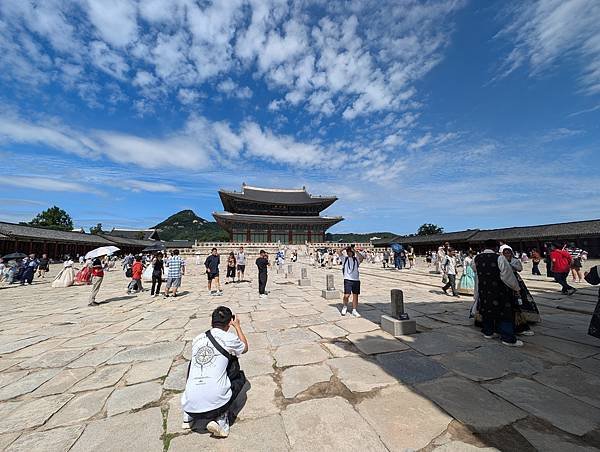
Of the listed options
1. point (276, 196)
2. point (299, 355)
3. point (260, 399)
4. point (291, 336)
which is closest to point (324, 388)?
point (260, 399)

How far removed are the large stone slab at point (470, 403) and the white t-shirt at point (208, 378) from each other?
1.94m

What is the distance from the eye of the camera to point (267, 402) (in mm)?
2502

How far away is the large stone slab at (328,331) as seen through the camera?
4314mm

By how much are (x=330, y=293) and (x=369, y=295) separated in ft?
4.68

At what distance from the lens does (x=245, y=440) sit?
2010 mm

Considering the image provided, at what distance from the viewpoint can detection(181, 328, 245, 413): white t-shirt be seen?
206cm

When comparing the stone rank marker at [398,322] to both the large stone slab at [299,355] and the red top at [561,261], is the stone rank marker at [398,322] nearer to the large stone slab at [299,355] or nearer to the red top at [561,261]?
the large stone slab at [299,355]

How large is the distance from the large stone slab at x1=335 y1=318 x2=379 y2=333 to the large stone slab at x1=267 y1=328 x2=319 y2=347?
70cm

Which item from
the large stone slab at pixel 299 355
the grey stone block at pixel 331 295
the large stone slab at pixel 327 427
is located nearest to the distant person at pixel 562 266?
the grey stone block at pixel 331 295

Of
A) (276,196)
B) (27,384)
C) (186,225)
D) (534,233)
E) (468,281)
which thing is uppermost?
(186,225)

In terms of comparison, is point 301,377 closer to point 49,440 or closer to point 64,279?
point 49,440

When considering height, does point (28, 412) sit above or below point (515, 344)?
below

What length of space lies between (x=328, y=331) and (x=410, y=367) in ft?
5.48

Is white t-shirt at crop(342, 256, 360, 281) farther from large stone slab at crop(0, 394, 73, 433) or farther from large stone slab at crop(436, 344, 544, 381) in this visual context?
large stone slab at crop(0, 394, 73, 433)
